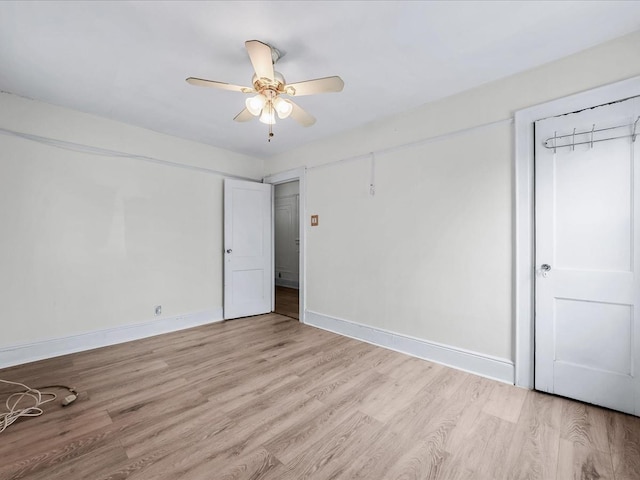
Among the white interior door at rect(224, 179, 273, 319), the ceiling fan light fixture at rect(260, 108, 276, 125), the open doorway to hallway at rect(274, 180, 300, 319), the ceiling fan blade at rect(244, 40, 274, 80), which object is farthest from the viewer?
the open doorway to hallway at rect(274, 180, 300, 319)

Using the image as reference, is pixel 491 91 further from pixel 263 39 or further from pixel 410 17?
pixel 263 39

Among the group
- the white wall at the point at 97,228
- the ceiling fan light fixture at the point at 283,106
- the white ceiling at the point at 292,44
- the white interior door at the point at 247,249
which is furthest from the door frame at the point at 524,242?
the white wall at the point at 97,228

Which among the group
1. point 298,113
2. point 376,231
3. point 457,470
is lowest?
point 457,470

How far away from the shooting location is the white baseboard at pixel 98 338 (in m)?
2.75

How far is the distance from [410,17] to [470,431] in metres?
2.65

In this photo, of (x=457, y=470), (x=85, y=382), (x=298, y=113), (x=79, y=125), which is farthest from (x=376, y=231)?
(x=79, y=125)

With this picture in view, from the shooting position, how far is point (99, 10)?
172 centimetres

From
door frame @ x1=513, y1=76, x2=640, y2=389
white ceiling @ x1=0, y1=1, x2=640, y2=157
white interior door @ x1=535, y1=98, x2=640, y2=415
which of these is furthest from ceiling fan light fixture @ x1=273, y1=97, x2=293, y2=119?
white interior door @ x1=535, y1=98, x2=640, y2=415

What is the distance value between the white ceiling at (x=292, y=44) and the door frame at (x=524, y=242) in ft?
1.60

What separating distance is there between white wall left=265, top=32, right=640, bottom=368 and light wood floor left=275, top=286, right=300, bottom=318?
98 cm

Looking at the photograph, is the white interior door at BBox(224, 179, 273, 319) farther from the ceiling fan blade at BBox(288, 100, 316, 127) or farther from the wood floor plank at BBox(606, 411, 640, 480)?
the wood floor plank at BBox(606, 411, 640, 480)

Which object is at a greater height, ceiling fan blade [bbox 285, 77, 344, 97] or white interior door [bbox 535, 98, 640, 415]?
ceiling fan blade [bbox 285, 77, 344, 97]

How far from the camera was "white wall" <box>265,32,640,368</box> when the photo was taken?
2.40 metres

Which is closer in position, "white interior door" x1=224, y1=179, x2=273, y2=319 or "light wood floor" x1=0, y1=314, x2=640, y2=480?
"light wood floor" x1=0, y1=314, x2=640, y2=480
